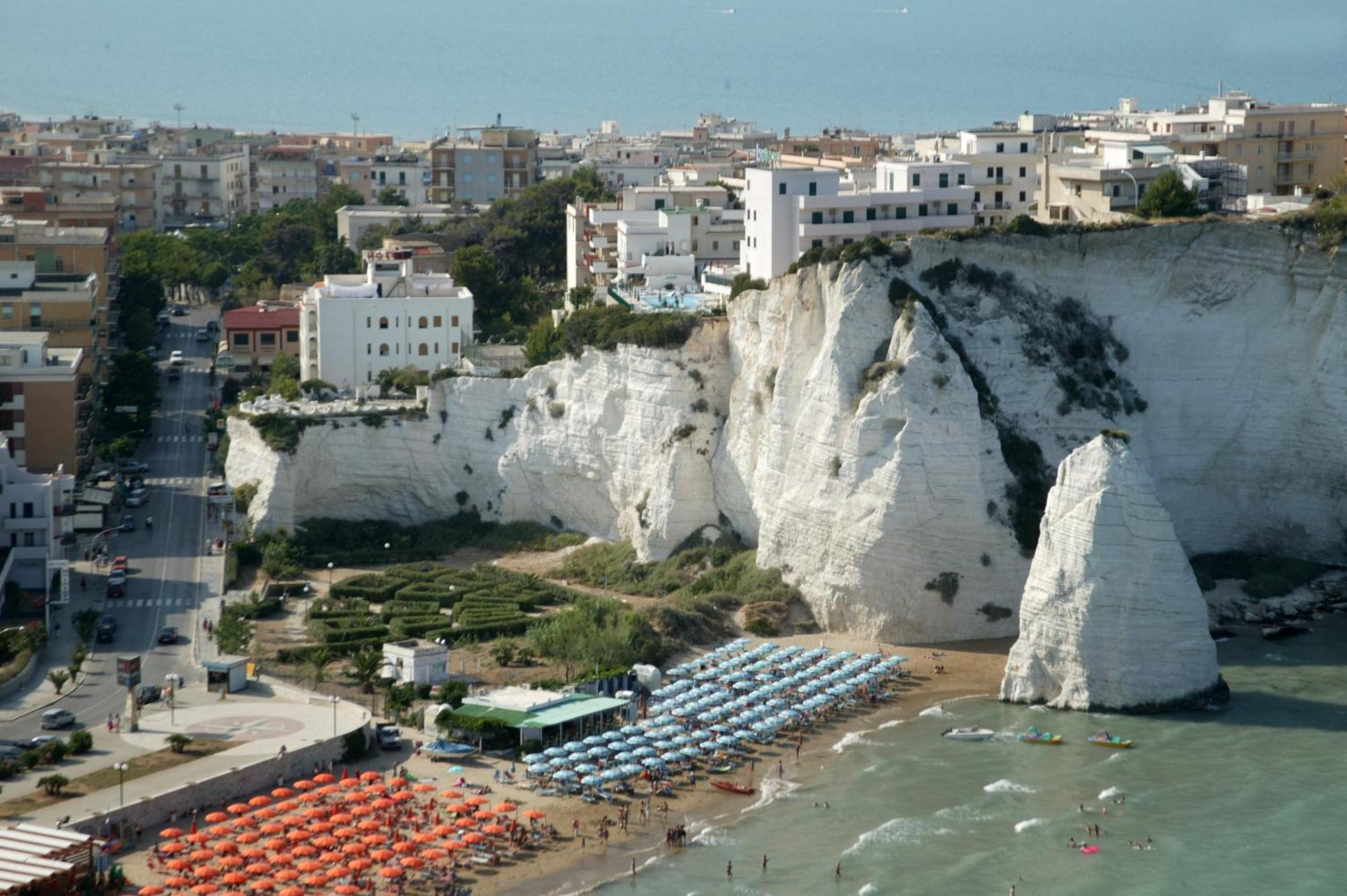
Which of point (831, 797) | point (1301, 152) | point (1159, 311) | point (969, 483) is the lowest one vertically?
point (831, 797)

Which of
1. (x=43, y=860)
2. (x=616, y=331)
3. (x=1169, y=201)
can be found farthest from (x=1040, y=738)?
(x=1169, y=201)

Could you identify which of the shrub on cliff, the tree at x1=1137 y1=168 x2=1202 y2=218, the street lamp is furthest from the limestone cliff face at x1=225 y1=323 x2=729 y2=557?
the street lamp

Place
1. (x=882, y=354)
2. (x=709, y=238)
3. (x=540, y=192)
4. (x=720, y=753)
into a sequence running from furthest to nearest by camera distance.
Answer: (x=540, y=192) < (x=709, y=238) < (x=882, y=354) < (x=720, y=753)

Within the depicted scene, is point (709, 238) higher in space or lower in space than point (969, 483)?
higher

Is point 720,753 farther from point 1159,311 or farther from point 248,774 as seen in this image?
point 1159,311

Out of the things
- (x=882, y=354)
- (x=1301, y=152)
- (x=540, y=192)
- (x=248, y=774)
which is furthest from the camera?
(x=540, y=192)

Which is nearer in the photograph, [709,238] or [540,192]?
[709,238]

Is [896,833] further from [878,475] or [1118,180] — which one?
[1118,180]

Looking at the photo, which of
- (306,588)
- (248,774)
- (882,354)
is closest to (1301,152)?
(882,354)
